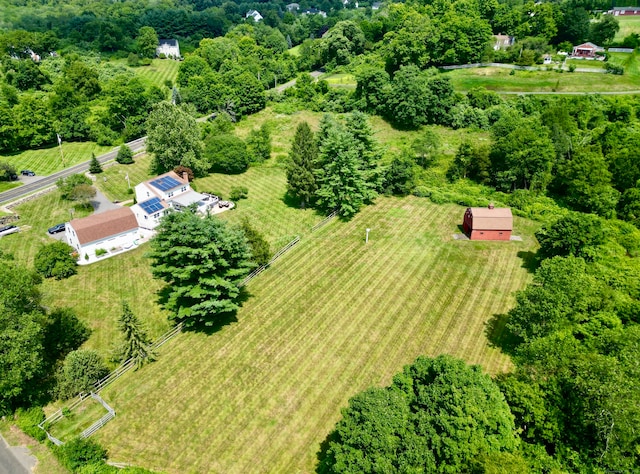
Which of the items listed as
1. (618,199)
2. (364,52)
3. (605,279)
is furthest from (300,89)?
(605,279)

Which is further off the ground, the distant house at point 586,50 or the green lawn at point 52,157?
the distant house at point 586,50

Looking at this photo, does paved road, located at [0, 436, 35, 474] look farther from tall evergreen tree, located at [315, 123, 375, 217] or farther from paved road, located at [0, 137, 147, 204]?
paved road, located at [0, 137, 147, 204]

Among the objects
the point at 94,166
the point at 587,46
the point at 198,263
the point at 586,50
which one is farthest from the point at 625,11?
the point at 198,263

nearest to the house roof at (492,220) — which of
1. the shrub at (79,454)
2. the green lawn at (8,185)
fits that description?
the shrub at (79,454)

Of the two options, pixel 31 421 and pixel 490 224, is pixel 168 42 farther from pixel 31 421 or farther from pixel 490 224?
pixel 31 421

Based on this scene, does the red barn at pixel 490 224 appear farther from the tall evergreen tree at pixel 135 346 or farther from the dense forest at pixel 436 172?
the tall evergreen tree at pixel 135 346

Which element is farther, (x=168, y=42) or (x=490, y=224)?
(x=168, y=42)
